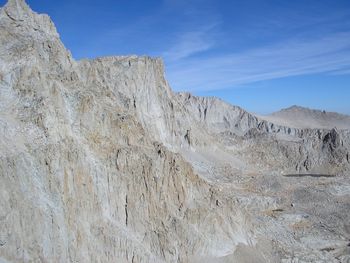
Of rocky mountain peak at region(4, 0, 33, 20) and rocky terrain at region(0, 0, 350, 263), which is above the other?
rocky mountain peak at region(4, 0, 33, 20)

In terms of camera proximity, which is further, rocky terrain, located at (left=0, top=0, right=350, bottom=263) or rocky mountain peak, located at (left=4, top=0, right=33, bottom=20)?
rocky mountain peak, located at (left=4, top=0, right=33, bottom=20)

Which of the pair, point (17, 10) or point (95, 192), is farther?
point (17, 10)

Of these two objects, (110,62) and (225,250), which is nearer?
(225,250)

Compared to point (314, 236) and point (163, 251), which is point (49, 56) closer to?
point (163, 251)

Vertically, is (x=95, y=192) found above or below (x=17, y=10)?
below

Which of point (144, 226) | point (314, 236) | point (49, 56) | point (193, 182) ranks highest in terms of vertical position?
point (49, 56)

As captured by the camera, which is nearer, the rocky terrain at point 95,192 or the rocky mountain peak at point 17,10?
the rocky terrain at point 95,192

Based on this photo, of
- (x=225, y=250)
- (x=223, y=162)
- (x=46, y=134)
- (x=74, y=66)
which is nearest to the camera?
(x=46, y=134)

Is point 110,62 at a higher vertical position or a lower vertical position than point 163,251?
higher

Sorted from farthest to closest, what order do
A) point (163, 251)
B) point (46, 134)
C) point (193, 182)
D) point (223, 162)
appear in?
point (223, 162) < point (193, 182) < point (163, 251) < point (46, 134)

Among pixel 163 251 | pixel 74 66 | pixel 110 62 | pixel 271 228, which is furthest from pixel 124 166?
pixel 110 62

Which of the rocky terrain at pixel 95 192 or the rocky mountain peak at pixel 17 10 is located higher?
the rocky mountain peak at pixel 17 10

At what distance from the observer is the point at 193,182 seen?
2938cm

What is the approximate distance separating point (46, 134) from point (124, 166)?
5.22m
